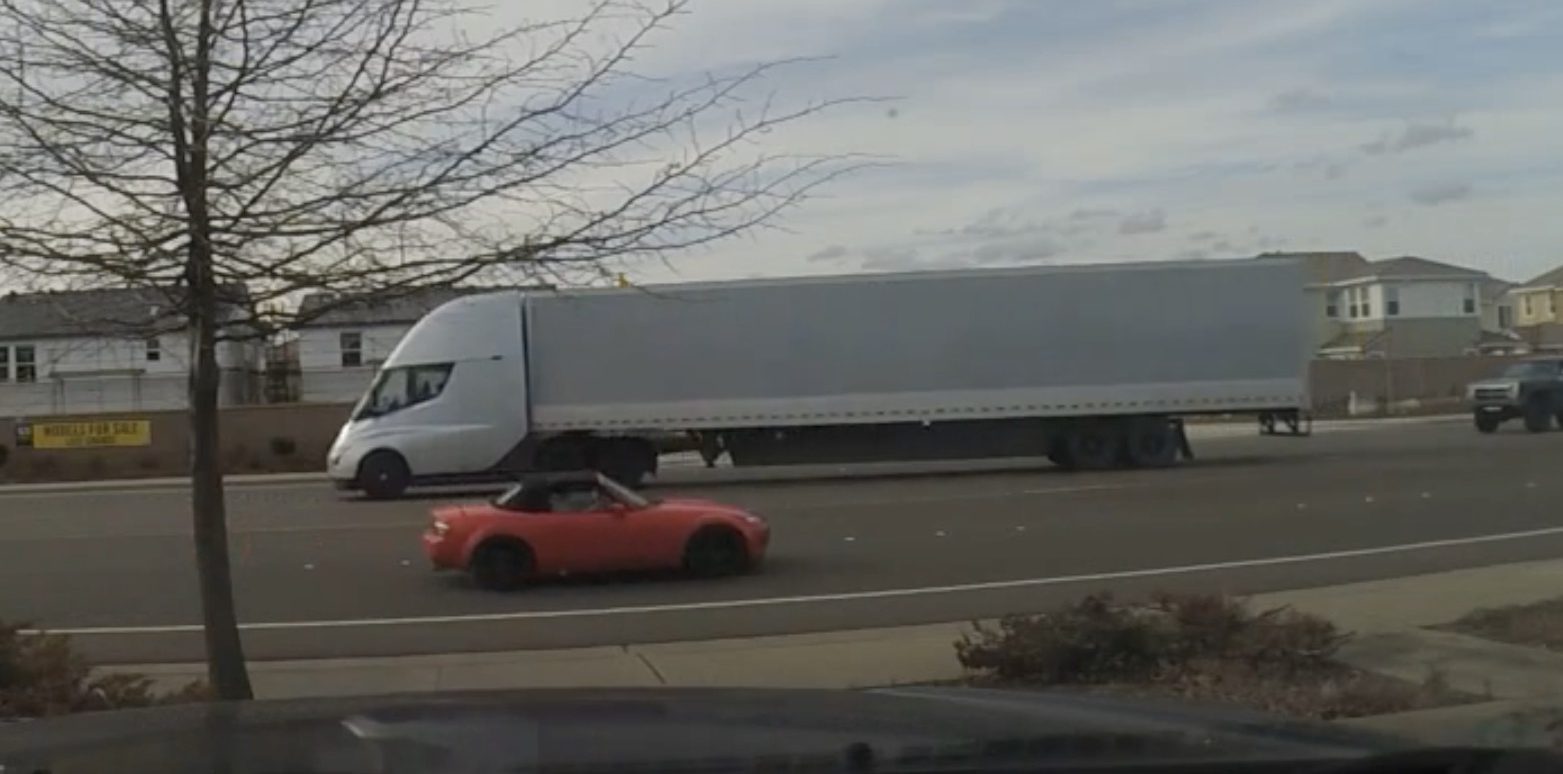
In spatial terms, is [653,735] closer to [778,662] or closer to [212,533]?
[212,533]

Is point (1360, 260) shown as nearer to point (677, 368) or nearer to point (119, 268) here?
point (677, 368)

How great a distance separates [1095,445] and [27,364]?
21816 mm

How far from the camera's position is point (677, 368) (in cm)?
3108

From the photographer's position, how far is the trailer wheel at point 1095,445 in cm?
3203

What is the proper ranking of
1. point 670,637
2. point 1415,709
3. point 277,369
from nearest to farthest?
point 1415,709 < point 277,369 < point 670,637

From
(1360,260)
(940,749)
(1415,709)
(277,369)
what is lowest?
(1415,709)

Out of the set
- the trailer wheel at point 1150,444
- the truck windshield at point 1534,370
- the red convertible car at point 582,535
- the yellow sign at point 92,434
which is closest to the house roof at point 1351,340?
the truck windshield at point 1534,370

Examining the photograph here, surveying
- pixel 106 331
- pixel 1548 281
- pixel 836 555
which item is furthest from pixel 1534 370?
pixel 1548 281

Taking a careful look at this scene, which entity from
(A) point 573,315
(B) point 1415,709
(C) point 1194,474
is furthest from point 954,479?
(B) point 1415,709

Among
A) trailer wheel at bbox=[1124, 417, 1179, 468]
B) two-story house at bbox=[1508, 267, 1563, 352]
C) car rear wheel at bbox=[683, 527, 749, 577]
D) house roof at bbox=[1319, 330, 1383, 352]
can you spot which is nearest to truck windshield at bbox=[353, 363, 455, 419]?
trailer wheel at bbox=[1124, 417, 1179, 468]

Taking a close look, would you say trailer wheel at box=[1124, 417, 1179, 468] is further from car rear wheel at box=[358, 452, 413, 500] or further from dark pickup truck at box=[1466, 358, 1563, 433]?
dark pickup truck at box=[1466, 358, 1563, 433]

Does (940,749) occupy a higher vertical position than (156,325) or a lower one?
lower

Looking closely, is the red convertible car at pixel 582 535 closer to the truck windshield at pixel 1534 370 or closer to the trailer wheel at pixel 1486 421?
the trailer wheel at pixel 1486 421

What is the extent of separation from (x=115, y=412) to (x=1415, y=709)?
4380 cm
